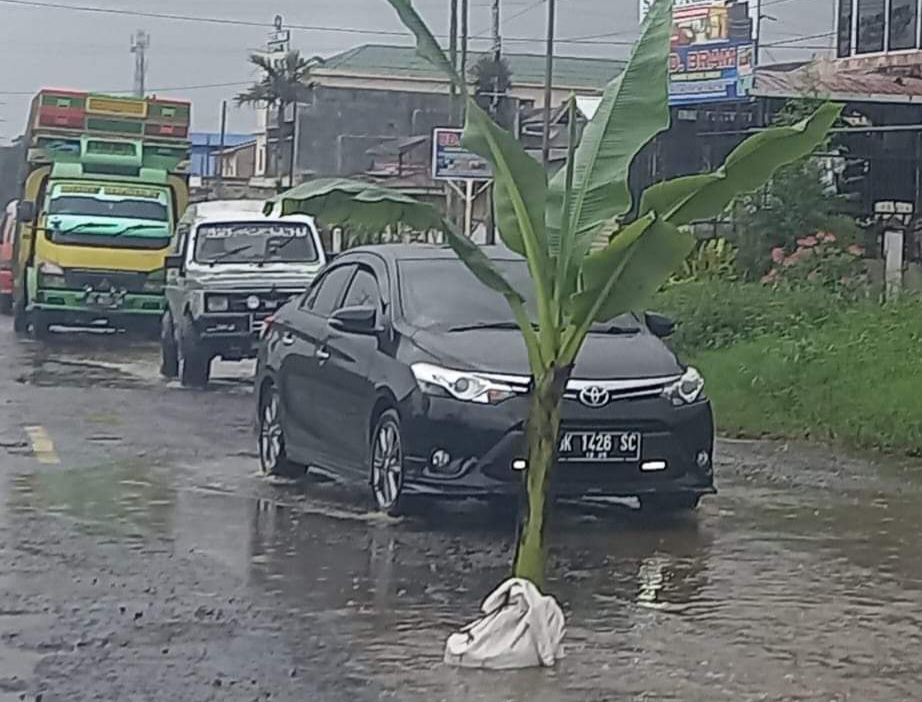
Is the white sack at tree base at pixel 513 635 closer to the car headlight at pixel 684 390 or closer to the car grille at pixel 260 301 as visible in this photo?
the car headlight at pixel 684 390

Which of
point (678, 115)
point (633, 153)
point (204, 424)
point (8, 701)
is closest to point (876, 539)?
point (633, 153)

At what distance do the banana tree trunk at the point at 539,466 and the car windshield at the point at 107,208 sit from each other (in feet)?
66.0

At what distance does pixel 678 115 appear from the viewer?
3703 cm

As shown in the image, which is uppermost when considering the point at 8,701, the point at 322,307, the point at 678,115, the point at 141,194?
the point at 678,115

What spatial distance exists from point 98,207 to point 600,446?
17921mm

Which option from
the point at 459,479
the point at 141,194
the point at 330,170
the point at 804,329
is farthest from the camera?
the point at 330,170

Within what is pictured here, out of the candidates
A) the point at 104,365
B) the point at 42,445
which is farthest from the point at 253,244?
the point at 42,445

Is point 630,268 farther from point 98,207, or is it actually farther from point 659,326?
point 98,207

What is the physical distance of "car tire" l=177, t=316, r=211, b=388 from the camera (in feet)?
68.1

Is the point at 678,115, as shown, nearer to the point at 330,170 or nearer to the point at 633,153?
the point at 633,153

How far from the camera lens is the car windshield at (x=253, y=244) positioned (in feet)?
70.9

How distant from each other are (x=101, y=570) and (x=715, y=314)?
12.0m

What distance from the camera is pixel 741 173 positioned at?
7859 mm

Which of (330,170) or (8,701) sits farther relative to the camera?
(330,170)
